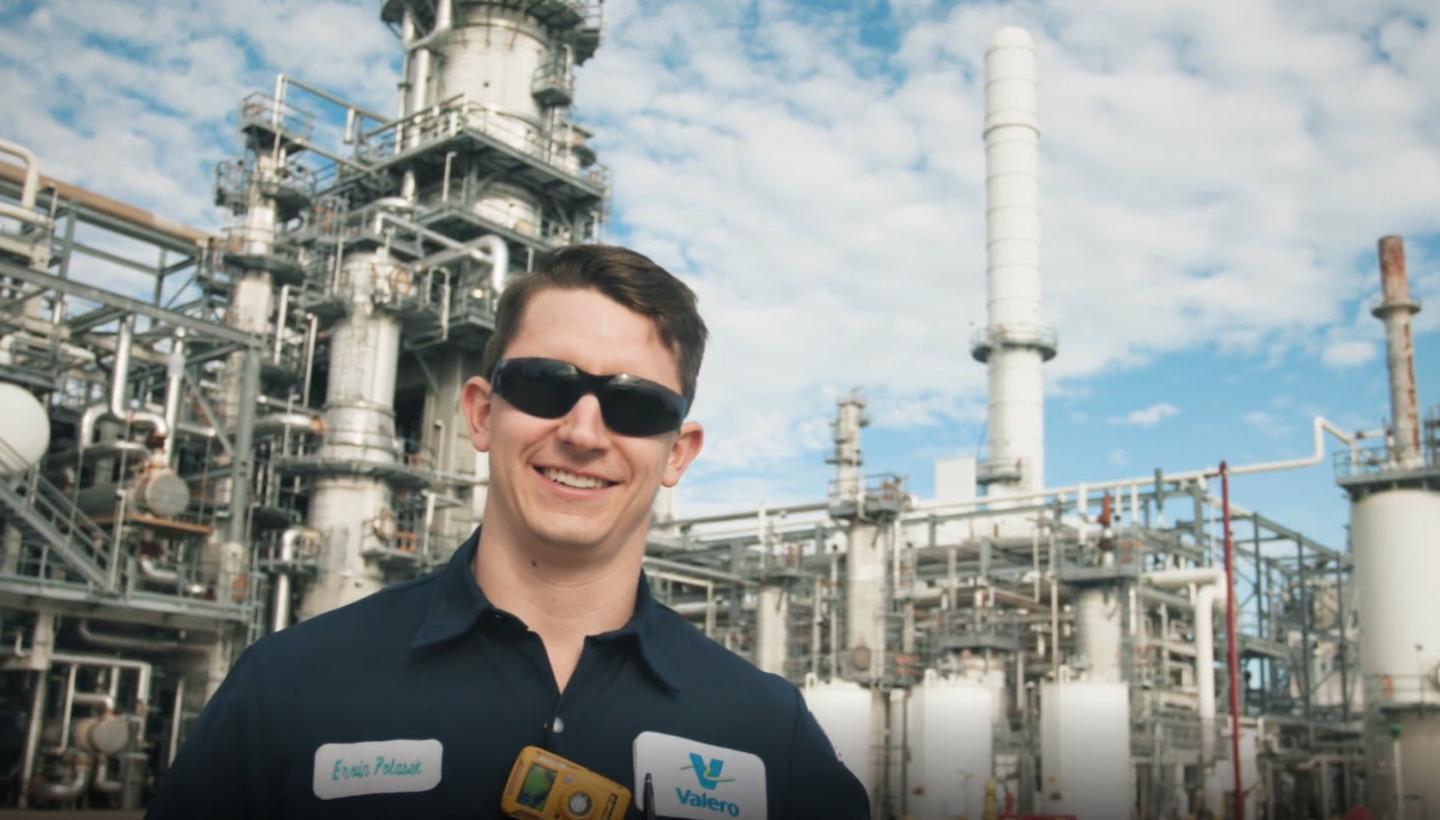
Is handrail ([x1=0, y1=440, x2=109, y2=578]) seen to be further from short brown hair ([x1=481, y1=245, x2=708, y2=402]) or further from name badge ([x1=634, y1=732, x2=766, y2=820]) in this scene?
name badge ([x1=634, y1=732, x2=766, y2=820])

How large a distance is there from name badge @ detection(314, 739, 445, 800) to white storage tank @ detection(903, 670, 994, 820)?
26903 mm

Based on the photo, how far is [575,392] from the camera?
2.70m

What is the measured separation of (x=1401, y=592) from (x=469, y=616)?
35.5 metres

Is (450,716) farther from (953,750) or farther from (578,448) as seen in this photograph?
(953,750)

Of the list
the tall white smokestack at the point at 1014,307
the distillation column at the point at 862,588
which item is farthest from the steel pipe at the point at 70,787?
the tall white smokestack at the point at 1014,307

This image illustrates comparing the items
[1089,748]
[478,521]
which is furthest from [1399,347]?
[478,521]

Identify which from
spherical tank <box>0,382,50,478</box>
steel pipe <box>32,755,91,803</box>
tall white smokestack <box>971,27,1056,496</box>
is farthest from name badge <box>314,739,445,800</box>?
tall white smokestack <box>971,27,1056,496</box>

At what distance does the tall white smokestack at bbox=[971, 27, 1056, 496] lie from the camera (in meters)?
42.2

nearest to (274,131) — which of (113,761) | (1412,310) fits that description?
(113,761)

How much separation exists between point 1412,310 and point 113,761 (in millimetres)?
34036

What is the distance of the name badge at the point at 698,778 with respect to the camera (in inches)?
101

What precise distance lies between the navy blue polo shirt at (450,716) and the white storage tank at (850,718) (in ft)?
89.3

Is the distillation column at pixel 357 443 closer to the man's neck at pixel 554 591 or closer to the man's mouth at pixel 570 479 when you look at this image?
the man's neck at pixel 554 591

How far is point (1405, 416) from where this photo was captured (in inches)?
1325
